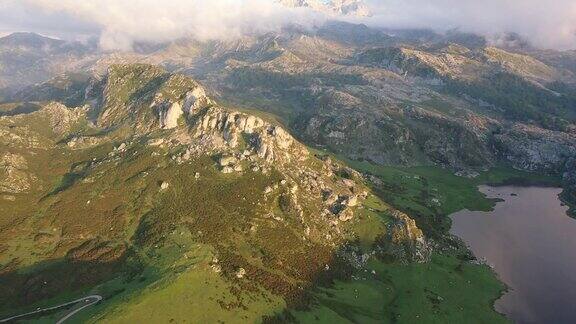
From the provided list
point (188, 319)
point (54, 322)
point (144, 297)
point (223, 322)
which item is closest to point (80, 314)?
point (54, 322)

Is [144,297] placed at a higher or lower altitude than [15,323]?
higher

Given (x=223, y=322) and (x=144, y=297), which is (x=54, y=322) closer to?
(x=144, y=297)

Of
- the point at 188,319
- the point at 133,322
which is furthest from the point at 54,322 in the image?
the point at 188,319

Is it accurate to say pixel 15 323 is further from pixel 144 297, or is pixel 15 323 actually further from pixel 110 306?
pixel 144 297

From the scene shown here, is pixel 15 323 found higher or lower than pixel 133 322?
lower

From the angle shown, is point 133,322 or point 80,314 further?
point 80,314

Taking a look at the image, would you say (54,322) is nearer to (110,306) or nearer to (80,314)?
(80,314)

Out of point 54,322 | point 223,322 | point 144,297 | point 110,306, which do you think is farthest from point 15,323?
point 223,322
